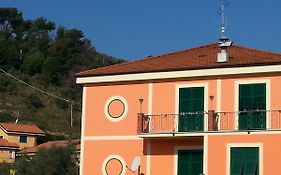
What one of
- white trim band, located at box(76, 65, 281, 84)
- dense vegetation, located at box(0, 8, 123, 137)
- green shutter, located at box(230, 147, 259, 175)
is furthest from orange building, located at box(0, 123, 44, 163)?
green shutter, located at box(230, 147, 259, 175)

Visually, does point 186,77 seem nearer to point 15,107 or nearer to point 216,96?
point 216,96

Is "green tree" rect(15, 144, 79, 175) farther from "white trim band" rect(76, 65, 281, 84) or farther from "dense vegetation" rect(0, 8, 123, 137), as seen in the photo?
"dense vegetation" rect(0, 8, 123, 137)

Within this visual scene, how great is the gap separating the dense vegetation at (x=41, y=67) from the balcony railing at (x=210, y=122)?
54.8 m

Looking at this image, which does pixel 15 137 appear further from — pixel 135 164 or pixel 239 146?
pixel 239 146

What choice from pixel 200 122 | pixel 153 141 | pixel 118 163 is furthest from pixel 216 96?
pixel 118 163

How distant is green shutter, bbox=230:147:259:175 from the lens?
23.2 metres

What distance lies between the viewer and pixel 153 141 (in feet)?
85.0

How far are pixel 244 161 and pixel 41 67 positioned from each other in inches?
3059

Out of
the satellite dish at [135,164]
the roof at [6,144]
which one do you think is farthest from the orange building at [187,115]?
the roof at [6,144]

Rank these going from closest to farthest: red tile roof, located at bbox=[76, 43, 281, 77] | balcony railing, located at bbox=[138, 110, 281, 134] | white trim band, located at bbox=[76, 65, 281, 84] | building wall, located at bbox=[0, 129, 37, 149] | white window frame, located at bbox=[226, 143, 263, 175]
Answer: white window frame, located at bbox=[226, 143, 263, 175]
balcony railing, located at bbox=[138, 110, 281, 134]
white trim band, located at bbox=[76, 65, 281, 84]
red tile roof, located at bbox=[76, 43, 281, 77]
building wall, located at bbox=[0, 129, 37, 149]

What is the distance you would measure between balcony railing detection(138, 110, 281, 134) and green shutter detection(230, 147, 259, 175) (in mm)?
812

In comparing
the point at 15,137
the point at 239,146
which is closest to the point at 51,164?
the point at 239,146

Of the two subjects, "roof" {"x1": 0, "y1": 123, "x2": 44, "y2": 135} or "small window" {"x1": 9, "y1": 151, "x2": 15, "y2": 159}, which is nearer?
"small window" {"x1": 9, "y1": 151, "x2": 15, "y2": 159}

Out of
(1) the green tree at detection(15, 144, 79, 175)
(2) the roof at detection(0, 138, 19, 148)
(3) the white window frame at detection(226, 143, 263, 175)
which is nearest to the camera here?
(3) the white window frame at detection(226, 143, 263, 175)
